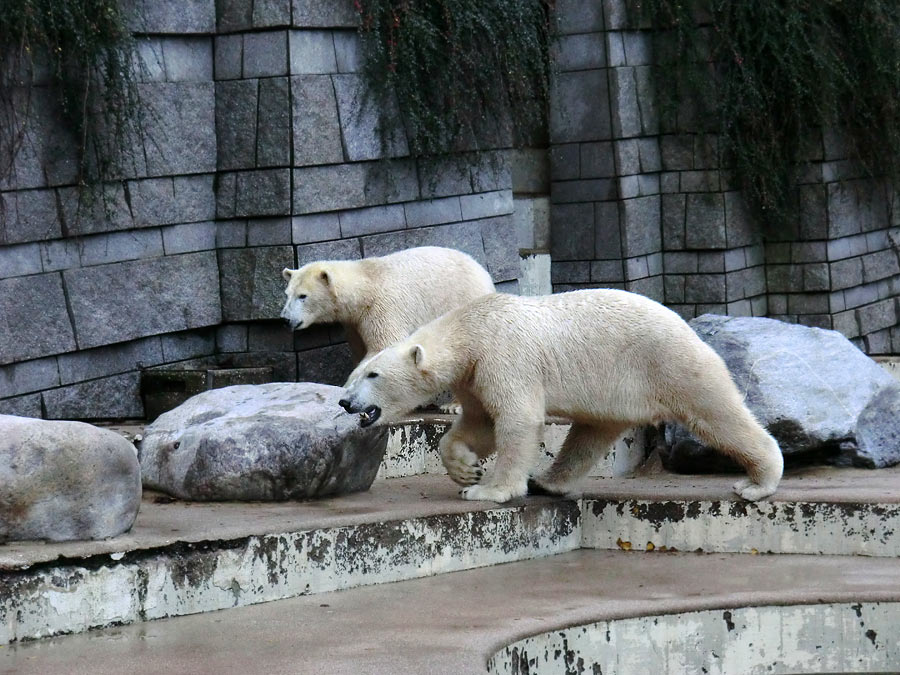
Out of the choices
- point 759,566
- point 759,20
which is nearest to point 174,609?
point 759,566

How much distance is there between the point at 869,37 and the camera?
9.41m

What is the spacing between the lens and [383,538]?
4883 millimetres

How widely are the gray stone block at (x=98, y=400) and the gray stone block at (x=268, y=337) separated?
70cm

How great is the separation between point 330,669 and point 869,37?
7154 millimetres

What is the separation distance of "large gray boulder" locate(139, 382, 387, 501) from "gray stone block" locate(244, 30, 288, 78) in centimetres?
218

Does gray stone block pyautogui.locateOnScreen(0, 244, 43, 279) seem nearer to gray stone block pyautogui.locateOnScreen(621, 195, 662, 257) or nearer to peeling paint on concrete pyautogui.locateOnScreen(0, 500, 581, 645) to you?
peeling paint on concrete pyautogui.locateOnScreen(0, 500, 581, 645)

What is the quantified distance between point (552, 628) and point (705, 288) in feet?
17.8

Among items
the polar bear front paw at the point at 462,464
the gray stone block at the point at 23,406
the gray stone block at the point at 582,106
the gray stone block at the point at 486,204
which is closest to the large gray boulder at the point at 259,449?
the polar bear front paw at the point at 462,464

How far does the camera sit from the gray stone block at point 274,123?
277 inches

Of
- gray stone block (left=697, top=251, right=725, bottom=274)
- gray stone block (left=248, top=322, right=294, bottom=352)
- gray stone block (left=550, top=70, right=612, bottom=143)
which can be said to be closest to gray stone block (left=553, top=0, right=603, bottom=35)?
gray stone block (left=550, top=70, right=612, bottom=143)

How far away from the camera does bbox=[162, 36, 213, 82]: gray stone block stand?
6.93 meters

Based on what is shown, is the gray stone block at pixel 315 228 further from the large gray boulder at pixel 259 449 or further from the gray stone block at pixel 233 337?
the large gray boulder at pixel 259 449

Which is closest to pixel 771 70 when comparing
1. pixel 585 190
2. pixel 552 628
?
pixel 585 190

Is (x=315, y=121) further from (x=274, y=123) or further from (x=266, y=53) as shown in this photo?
(x=266, y=53)
